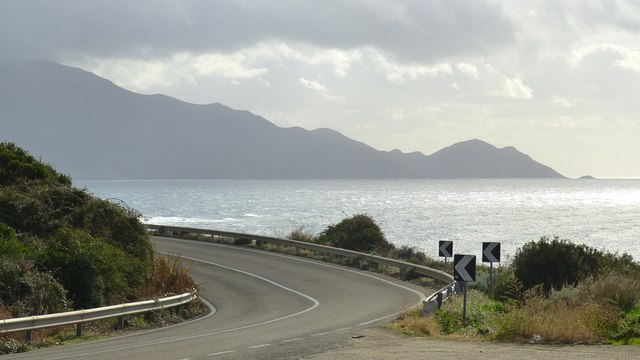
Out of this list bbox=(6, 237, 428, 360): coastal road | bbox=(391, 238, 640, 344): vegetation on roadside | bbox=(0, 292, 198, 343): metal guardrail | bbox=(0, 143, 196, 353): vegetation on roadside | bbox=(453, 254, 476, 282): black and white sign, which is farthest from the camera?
bbox=(0, 143, 196, 353): vegetation on roadside

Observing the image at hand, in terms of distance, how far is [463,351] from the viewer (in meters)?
13.8

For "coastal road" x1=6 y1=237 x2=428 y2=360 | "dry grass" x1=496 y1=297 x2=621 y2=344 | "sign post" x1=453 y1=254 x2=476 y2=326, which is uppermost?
"sign post" x1=453 y1=254 x2=476 y2=326

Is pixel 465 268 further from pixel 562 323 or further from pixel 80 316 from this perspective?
pixel 80 316

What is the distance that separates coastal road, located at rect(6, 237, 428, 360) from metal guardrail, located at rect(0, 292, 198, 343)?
86cm

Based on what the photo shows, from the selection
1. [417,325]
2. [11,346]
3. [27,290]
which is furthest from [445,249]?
[11,346]

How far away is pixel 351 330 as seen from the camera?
58.1 ft

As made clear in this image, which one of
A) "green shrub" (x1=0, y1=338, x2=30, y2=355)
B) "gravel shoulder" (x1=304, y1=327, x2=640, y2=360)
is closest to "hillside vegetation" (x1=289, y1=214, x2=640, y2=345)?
"gravel shoulder" (x1=304, y1=327, x2=640, y2=360)

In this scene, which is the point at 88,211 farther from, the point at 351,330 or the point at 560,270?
the point at 560,270

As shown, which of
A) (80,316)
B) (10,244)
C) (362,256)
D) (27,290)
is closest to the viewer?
(80,316)

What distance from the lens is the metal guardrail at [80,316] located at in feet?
53.4

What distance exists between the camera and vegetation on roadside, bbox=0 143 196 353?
65.1 feet

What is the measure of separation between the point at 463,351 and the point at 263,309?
412 inches

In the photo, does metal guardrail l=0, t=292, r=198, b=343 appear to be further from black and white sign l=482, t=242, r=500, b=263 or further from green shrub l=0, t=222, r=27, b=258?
black and white sign l=482, t=242, r=500, b=263

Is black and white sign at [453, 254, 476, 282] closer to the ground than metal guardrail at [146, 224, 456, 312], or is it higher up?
higher up
